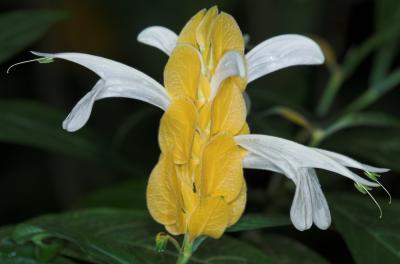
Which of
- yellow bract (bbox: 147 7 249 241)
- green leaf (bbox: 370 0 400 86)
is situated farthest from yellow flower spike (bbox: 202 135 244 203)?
green leaf (bbox: 370 0 400 86)

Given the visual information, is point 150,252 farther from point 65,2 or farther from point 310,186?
point 65,2

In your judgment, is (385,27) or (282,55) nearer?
(282,55)

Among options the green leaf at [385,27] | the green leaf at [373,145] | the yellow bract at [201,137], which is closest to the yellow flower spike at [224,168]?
the yellow bract at [201,137]

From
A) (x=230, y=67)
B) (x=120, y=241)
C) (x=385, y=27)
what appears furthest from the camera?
(x=385, y=27)

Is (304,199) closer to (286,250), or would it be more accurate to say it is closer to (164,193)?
(164,193)

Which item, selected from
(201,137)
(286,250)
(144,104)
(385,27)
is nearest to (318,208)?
(201,137)

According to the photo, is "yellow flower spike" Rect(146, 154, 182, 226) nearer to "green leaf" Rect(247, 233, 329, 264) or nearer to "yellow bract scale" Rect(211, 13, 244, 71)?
"yellow bract scale" Rect(211, 13, 244, 71)

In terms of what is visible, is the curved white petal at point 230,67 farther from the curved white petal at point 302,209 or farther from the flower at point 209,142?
the curved white petal at point 302,209

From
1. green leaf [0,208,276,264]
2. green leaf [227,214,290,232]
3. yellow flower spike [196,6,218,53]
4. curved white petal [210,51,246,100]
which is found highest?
yellow flower spike [196,6,218,53]
